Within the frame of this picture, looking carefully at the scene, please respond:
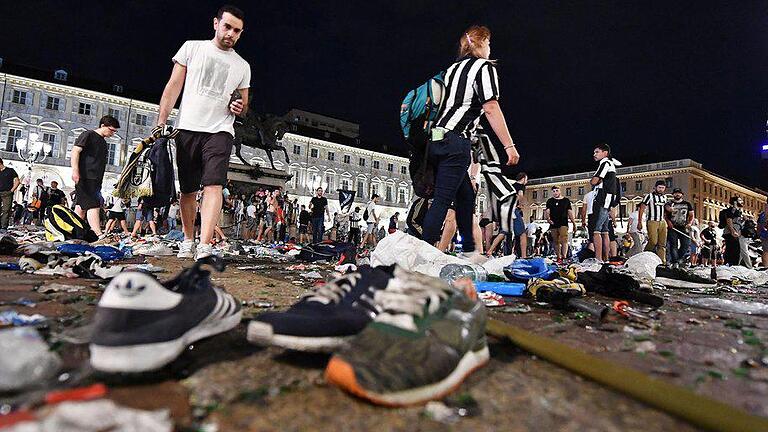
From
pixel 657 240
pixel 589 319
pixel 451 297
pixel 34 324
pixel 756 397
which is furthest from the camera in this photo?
pixel 657 240

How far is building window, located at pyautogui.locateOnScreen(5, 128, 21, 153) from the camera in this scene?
116 feet

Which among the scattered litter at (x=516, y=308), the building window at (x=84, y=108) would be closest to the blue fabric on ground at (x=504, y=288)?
the scattered litter at (x=516, y=308)

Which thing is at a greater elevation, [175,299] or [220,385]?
[175,299]

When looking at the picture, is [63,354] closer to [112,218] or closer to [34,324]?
[34,324]

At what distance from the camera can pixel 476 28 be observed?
144 inches

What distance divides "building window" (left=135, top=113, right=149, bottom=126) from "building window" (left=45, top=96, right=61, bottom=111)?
20.8 feet

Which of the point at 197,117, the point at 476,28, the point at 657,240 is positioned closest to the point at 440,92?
the point at 476,28

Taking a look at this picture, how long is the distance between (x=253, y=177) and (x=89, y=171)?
395 inches

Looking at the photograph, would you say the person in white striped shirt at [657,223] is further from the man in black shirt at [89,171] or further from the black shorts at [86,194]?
the black shorts at [86,194]

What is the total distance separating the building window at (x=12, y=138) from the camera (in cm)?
3528

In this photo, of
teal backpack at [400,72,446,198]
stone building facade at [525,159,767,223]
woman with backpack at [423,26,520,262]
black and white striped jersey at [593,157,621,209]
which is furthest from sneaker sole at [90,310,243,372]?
stone building facade at [525,159,767,223]

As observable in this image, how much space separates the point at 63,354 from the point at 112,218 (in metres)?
13.8

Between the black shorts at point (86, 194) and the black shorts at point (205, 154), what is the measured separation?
2.40m

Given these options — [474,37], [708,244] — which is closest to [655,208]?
[474,37]
